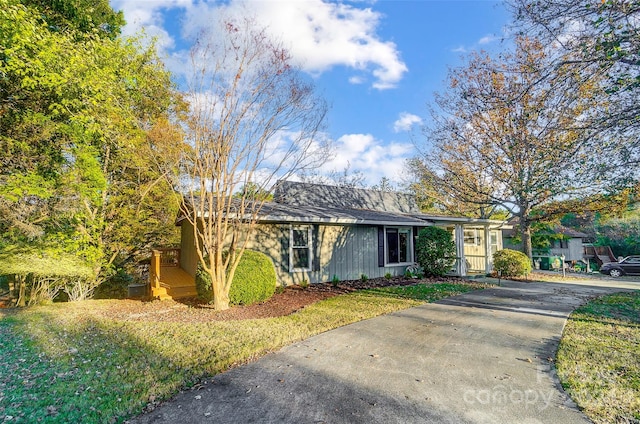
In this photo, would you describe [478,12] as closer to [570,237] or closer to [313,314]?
[313,314]

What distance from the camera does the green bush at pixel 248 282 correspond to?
7.18m

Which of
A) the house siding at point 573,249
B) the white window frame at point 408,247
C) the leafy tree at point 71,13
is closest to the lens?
the leafy tree at point 71,13

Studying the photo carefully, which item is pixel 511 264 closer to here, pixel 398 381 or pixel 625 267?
pixel 625 267

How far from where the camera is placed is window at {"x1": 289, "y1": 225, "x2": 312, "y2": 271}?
10414 millimetres

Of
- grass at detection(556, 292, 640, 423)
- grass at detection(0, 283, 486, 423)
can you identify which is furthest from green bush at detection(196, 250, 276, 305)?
grass at detection(556, 292, 640, 423)

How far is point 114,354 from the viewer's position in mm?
4301

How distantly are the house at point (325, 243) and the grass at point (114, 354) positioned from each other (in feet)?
10.2

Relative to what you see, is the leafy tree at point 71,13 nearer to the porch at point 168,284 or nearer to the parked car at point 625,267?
the porch at point 168,284

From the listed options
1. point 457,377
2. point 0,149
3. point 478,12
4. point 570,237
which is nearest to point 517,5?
point 478,12

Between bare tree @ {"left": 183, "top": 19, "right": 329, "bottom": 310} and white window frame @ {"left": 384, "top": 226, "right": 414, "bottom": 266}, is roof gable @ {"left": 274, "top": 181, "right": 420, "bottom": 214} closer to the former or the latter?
white window frame @ {"left": 384, "top": 226, "right": 414, "bottom": 266}

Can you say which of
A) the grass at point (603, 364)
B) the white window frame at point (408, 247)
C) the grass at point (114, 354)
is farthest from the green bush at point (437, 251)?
the grass at point (603, 364)

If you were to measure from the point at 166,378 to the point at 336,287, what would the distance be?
7119 millimetres

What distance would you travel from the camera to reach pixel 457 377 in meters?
3.57

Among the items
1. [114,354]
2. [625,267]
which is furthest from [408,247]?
[625,267]
